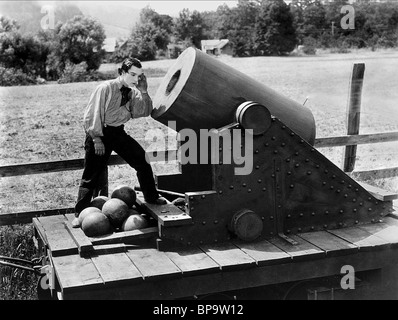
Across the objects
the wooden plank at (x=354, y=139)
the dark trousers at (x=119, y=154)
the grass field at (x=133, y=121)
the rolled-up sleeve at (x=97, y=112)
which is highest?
the rolled-up sleeve at (x=97, y=112)

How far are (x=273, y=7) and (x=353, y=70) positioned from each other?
2265cm

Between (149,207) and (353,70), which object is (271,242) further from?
(353,70)

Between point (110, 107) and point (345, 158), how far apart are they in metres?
4.31

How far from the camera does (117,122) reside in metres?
5.21

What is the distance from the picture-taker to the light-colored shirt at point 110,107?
5062 millimetres

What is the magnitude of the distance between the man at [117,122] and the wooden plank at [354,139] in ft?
9.83

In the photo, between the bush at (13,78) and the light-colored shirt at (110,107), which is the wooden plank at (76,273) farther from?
the bush at (13,78)

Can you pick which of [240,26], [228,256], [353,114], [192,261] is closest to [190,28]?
[240,26]

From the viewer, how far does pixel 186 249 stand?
4812 mm

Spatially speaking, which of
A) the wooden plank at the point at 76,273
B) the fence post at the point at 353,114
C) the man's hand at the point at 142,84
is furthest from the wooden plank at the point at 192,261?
the fence post at the point at 353,114

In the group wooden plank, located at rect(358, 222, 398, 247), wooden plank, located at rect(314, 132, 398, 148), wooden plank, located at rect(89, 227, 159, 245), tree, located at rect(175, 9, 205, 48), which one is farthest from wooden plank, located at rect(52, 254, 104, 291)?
tree, located at rect(175, 9, 205, 48)

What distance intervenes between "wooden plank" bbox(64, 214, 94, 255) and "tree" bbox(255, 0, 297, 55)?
2541 cm
